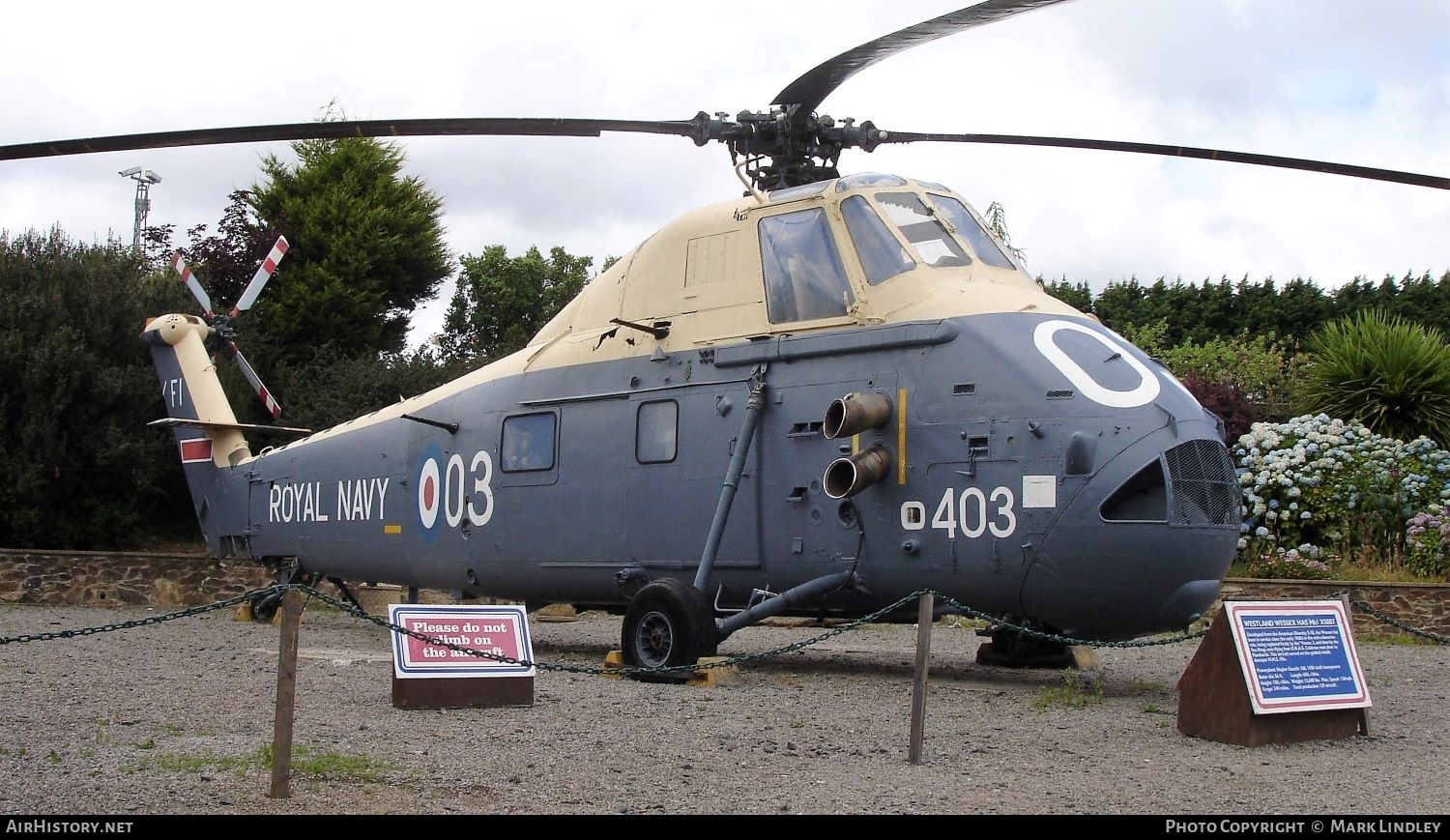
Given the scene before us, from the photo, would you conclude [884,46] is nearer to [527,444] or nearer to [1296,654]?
[1296,654]

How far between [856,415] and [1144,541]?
7.19ft

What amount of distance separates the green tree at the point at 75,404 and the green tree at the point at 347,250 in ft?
14.3

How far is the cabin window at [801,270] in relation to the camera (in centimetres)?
1067

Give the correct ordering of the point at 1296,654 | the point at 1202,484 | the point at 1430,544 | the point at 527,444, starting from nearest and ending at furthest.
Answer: the point at 1296,654 < the point at 1202,484 < the point at 527,444 < the point at 1430,544

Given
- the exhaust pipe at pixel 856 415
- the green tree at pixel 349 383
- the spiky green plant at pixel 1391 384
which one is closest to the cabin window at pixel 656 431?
the exhaust pipe at pixel 856 415

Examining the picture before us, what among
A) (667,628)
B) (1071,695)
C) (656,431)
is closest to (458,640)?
(667,628)

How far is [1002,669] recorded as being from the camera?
11.9 meters

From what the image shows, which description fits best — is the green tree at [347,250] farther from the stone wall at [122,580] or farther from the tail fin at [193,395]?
the tail fin at [193,395]

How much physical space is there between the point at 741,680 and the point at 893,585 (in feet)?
5.34

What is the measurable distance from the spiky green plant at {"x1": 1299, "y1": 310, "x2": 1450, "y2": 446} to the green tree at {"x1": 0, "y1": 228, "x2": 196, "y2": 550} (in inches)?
784

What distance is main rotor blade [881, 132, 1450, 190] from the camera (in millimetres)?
9422

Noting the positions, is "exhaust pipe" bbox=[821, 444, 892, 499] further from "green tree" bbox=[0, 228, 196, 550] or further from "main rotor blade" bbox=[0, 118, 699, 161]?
"green tree" bbox=[0, 228, 196, 550]

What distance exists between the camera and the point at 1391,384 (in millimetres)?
19672

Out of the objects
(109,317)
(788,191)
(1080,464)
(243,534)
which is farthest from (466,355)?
(1080,464)
